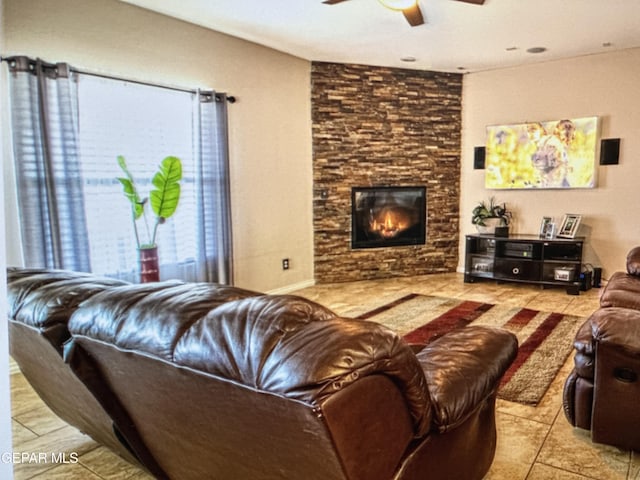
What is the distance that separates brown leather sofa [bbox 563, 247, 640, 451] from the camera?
183 centimetres

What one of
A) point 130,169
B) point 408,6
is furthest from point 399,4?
point 130,169

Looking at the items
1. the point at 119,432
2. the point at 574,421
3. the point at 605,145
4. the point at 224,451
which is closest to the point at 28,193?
the point at 119,432

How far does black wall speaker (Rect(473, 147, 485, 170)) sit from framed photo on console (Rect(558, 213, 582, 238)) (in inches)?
48.4

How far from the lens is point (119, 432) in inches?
60.1

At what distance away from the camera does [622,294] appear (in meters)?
2.94

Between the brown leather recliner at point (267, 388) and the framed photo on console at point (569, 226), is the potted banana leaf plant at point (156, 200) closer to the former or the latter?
the brown leather recliner at point (267, 388)

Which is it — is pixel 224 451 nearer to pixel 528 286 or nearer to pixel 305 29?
pixel 305 29

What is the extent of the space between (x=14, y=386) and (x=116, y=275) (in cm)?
106

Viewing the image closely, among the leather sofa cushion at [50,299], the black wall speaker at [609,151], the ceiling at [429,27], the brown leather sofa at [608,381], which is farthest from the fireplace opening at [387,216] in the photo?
the leather sofa cushion at [50,299]

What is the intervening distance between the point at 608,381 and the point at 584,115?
4.33 meters

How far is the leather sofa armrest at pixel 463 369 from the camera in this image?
4.10ft

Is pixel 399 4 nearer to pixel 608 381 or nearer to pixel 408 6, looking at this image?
pixel 408 6

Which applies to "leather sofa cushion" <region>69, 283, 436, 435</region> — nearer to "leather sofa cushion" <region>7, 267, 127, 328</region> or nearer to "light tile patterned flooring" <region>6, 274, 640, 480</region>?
"leather sofa cushion" <region>7, 267, 127, 328</region>

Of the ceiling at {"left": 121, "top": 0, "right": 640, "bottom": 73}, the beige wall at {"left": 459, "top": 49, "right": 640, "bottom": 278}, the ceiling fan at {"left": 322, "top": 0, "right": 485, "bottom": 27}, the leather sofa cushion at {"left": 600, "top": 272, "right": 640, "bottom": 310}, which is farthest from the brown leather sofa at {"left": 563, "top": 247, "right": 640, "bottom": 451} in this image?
the beige wall at {"left": 459, "top": 49, "right": 640, "bottom": 278}
